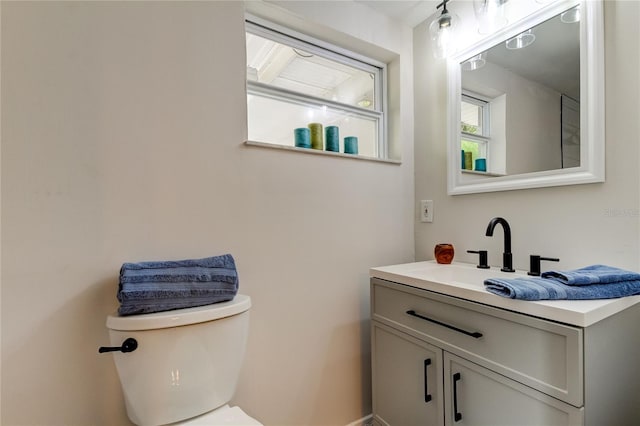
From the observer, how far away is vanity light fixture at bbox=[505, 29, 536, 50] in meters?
1.22

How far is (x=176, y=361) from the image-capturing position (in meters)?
0.86

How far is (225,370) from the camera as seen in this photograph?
3.11ft

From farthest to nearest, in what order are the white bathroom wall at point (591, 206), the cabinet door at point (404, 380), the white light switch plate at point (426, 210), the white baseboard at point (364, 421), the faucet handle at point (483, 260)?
the white light switch plate at point (426, 210) → the white baseboard at point (364, 421) → the faucet handle at point (483, 260) → the cabinet door at point (404, 380) → the white bathroom wall at point (591, 206)

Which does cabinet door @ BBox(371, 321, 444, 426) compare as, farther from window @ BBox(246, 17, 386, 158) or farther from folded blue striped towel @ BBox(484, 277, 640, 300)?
window @ BBox(246, 17, 386, 158)

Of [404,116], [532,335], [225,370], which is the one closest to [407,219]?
[404,116]

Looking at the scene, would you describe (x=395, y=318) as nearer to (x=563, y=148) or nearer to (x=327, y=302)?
(x=327, y=302)

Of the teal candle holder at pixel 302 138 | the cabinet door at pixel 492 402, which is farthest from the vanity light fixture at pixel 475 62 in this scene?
the cabinet door at pixel 492 402

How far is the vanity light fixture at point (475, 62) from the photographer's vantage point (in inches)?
55.4

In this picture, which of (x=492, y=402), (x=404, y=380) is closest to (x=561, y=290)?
(x=492, y=402)

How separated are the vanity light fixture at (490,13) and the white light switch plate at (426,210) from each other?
2.79 feet

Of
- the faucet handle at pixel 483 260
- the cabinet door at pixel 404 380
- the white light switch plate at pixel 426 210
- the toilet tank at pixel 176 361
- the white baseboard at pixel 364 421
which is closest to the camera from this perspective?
the toilet tank at pixel 176 361

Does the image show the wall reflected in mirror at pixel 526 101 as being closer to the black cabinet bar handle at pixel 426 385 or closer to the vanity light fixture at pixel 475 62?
the vanity light fixture at pixel 475 62

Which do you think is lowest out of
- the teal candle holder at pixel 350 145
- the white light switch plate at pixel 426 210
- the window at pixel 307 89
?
the white light switch plate at pixel 426 210

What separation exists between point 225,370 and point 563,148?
1.45 m
